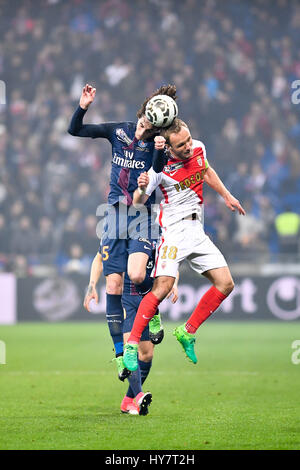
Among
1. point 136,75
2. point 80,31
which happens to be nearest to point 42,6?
point 80,31

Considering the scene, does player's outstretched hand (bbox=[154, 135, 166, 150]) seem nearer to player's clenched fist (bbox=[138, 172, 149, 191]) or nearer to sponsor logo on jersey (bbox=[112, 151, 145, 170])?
player's clenched fist (bbox=[138, 172, 149, 191])

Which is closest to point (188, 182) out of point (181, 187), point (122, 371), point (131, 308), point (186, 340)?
point (181, 187)

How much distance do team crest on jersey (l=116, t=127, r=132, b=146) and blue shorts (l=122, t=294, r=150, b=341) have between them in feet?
4.45

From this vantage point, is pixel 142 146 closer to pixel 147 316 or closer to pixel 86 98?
pixel 86 98

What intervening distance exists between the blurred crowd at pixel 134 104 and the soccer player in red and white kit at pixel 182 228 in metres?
9.51

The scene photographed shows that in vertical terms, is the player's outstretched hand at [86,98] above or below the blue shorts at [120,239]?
above

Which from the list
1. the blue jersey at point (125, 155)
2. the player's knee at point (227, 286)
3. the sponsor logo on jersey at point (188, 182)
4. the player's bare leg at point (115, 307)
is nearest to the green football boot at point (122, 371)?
the player's bare leg at point (115, 307)

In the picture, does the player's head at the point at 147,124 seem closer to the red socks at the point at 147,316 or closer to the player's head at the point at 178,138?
the player's head at the point at 178,138

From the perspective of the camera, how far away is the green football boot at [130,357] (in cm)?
646

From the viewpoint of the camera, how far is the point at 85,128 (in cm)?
700

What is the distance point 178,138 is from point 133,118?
Result: 13273 millimetres

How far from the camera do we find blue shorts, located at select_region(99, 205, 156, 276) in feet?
23.1

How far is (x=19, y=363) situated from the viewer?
10844mm
